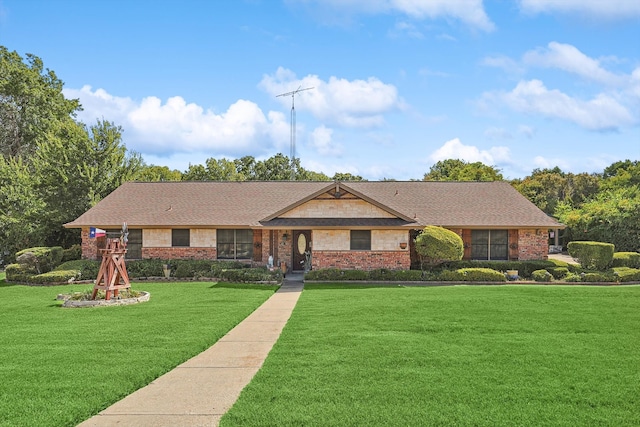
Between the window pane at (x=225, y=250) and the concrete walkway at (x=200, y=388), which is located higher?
the window pane at (x=225, y=250)

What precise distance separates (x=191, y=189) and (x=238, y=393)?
963 inches

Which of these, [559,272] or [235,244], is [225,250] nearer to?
[235,244]

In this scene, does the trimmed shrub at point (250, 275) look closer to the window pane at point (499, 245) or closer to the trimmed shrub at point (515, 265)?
the trimmed shrub at point (515, 265)

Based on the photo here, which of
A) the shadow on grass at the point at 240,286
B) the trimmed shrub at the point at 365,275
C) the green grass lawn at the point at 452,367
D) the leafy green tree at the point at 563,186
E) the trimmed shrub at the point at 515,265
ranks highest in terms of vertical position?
the leafy green tree at the point at 563,186

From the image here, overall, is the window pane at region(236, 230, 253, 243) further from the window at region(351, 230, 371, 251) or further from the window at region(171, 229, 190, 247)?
the window at region(351, 230, 371, 251)

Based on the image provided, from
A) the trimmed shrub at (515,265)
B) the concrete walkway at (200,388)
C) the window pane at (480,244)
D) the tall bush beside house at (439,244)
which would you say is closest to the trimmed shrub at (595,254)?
the trimmed shrub at (515,265)

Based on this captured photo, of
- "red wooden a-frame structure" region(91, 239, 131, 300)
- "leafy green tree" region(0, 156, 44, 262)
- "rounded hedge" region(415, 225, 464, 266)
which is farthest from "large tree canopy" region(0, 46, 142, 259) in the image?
"rounded hedge" region(415, 225, 464, 266)

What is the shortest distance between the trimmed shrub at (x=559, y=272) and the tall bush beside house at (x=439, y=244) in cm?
445

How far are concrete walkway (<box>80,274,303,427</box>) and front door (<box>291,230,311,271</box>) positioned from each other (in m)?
13.5

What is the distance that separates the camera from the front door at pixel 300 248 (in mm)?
26438

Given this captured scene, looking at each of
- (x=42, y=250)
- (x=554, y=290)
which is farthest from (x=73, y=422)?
(x=42, y=250)

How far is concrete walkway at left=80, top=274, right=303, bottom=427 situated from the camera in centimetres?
695

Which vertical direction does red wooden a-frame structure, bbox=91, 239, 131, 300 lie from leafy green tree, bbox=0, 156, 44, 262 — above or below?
below

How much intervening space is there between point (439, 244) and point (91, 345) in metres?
16.1
